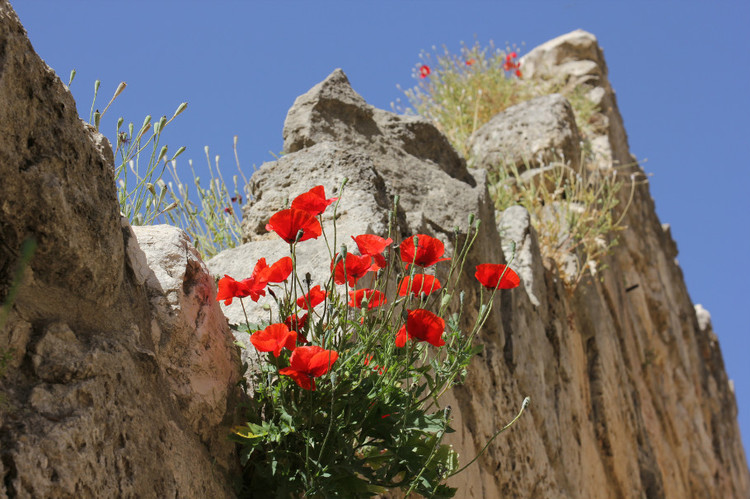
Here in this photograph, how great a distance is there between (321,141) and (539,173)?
3048mm

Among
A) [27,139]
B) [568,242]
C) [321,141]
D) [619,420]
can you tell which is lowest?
[27,139]

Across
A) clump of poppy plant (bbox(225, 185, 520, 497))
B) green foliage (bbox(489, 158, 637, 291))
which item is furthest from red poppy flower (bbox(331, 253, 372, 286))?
green foliage (bbox(489, 158, 637, 291))

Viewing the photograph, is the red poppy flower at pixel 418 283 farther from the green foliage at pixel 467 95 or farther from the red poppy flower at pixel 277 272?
the green foliage at pixel 467 95

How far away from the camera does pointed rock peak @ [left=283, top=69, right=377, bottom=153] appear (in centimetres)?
312

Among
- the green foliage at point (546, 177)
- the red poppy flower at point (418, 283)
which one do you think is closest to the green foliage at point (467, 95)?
the green foliage at point (546, 177)

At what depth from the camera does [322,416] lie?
1699 millimetres

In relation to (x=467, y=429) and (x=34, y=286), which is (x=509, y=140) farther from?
(x=34, y=286)

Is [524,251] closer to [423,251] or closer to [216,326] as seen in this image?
[423,251]

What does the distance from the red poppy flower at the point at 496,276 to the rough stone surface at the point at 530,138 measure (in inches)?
151

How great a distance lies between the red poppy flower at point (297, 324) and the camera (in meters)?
1.83

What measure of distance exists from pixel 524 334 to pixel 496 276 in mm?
1667

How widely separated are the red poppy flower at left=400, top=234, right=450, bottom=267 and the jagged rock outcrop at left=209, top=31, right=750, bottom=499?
54cm

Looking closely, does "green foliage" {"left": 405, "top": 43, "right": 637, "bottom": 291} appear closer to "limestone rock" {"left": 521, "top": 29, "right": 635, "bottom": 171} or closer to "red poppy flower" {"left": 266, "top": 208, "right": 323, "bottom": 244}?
"limestone rock" {"left": 521, "top": 29, "right": 635, "bottom": 171}

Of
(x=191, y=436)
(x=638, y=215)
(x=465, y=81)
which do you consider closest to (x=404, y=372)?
(x=191, y=436)
